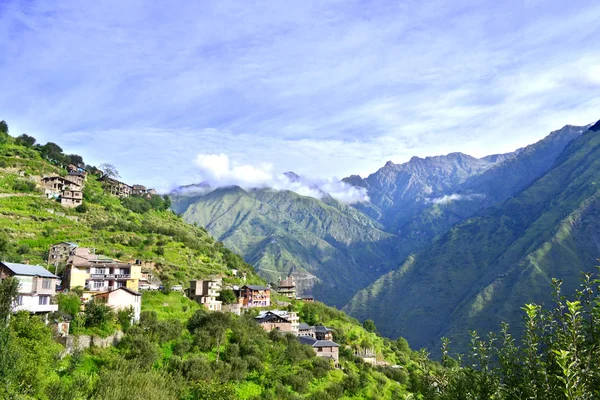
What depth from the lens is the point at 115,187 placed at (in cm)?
14338

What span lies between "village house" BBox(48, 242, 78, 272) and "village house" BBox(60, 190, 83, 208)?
3537 centimetres

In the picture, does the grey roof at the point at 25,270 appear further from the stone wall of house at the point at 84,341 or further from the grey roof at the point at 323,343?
the grey roof at the point at 323,343

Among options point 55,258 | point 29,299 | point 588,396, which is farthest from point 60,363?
point 588,396

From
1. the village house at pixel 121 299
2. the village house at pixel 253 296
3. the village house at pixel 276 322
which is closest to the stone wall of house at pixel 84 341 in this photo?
the village house at pixel 121 299

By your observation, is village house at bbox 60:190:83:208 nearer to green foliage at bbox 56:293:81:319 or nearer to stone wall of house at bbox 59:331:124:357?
green foliage at bbox 56:293:81:319

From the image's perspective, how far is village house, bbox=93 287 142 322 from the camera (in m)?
57.8

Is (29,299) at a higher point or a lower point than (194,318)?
higher

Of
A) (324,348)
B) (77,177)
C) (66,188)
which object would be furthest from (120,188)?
(324,348)

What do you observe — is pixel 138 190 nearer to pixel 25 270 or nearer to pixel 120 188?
pixel 120 188

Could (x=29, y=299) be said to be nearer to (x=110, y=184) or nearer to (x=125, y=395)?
(x=125, y=395)

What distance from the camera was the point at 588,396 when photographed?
573 inches

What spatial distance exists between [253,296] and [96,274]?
30.6 m

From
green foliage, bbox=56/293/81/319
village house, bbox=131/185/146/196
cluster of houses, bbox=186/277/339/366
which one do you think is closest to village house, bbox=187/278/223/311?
cluster of houses, bbox=186/277/339/366

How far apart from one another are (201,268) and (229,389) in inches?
2023
